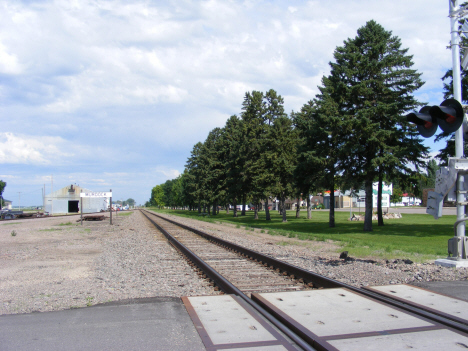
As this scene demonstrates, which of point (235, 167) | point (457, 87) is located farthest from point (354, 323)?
point (235, 167)

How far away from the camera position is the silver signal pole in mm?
9367

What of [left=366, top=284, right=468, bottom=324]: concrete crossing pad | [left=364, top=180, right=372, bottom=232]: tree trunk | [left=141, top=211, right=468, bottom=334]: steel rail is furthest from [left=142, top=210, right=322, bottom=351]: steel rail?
[left=364, top=180, right=372, bottom=232]: tree trunk

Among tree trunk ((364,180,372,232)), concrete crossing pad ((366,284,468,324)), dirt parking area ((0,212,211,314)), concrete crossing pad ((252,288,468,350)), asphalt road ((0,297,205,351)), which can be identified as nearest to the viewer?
concrete crossing pad ((252,288,468,350))

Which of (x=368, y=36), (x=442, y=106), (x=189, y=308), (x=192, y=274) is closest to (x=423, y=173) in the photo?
(x=368, y=36)

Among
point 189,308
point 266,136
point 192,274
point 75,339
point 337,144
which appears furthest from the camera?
point 266,136

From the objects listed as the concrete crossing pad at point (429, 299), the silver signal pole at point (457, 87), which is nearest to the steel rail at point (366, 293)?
the concrete crossing pad at point (429, 299)

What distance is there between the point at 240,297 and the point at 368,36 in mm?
27613

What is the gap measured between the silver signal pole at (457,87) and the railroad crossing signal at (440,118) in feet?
4.12

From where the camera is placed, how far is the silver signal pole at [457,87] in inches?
369

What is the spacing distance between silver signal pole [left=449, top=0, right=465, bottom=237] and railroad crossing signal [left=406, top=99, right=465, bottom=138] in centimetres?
126

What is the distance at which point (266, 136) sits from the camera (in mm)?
41438

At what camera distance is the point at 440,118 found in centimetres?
826

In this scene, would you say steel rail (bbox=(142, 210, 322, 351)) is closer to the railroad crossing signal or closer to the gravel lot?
the gravel lot

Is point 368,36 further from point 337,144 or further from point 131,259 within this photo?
point 131,259
